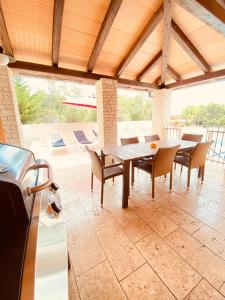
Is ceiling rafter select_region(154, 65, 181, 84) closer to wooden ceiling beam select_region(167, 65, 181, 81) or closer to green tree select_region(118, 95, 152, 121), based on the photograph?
wooden ceiling beam select_region(167, 65, 181, 81)

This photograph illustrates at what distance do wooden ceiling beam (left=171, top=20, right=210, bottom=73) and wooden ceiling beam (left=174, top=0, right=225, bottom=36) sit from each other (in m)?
1.25

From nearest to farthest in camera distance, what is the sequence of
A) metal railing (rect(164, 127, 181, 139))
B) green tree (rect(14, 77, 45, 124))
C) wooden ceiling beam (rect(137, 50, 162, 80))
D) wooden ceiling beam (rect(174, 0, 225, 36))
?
wooden ceiling beam (rect(174, 0, 225, 36))
wooden ceiling beam (rect(137, 50, 162, 80))
metal railing (rect(164, 127, 181, 139))
green tree (rect(14, 77, 45, 124))

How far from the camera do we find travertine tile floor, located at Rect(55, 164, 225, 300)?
112cm

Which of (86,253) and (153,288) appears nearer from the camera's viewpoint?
(153,288)

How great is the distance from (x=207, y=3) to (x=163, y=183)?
268cm

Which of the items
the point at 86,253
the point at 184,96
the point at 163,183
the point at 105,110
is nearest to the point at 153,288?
the point at 86,253

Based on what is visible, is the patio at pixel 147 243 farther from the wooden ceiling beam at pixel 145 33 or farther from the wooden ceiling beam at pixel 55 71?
the wooden ceiling beam at pixel 145 33

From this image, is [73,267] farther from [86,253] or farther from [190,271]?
[190,271]

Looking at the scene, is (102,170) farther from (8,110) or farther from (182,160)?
(8,110)

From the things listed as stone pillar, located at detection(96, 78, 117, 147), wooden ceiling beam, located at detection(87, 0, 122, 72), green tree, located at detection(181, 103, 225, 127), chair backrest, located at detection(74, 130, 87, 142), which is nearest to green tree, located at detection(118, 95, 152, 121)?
green tree, located at detection(181, 103, 225, 127)

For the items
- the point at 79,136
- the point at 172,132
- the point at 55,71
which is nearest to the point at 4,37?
the point at 55,71

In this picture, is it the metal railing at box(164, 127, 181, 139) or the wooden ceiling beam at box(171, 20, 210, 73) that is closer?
the wooden ceiling beam at box(171, 20, 210, 73)

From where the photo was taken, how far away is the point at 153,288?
111 centimetres

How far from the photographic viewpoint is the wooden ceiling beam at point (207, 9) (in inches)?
70.3
